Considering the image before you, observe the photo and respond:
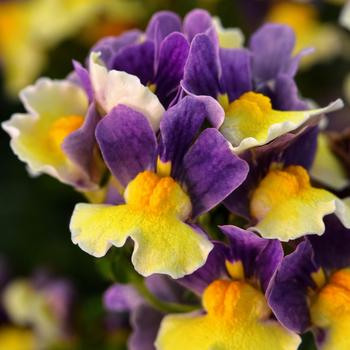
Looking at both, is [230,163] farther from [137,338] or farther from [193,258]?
[137,338]

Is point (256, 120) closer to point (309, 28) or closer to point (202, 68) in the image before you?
point (202, 68)

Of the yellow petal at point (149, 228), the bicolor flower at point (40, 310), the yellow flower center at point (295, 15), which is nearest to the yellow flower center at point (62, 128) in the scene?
the yellow petal at point (149, 228)

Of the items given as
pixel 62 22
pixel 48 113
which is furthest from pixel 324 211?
pixel 62 22

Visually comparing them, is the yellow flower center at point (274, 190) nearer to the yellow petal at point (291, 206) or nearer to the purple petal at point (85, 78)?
the yellow petal at point (291, 206)

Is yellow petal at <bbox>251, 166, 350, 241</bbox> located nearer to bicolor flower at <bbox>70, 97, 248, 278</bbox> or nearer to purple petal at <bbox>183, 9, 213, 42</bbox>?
bicolor flower at <bbox>70, 97, 248, 278</bbox>

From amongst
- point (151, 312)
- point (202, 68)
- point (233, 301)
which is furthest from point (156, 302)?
point (202, 68)

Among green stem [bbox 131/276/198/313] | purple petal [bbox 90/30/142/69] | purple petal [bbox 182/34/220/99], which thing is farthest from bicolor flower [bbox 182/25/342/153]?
green stem [bbox 131/276/198/313]
